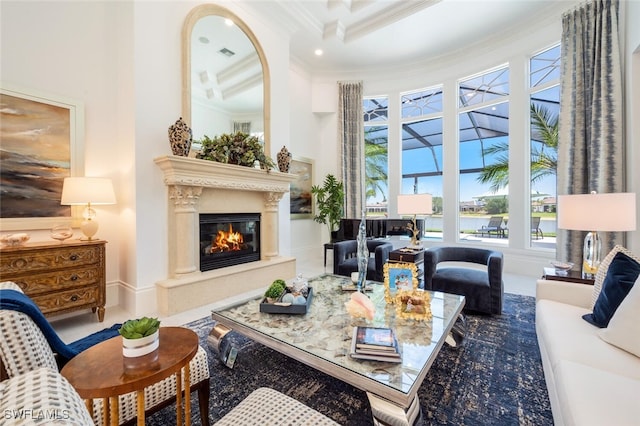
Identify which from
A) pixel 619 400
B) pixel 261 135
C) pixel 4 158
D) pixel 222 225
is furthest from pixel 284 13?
pixel 619 400

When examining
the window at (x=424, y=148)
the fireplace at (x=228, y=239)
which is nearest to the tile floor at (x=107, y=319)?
the fireplace at (x=228, y=239)

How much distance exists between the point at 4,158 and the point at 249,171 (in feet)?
7.87

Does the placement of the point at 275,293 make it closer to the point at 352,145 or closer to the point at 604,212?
the point at 604,212

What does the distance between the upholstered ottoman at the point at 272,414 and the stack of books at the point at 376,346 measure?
397mm

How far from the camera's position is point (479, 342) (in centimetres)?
231

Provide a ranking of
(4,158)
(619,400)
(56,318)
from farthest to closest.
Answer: (56,318), (4,158), (619,400)

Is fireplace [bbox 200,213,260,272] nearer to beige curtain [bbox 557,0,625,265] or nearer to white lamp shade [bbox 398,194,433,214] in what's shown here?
white lamp shade [bbox 398,194,433,214]

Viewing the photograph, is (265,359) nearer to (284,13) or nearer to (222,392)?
(222,392)

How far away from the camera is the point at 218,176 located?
3.54 meters

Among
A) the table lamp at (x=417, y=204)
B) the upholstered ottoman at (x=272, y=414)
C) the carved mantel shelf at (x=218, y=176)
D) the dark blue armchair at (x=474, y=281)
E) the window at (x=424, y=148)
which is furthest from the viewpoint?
the window at (x=424, y=148)

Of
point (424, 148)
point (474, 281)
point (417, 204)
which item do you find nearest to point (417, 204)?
point (417, 204)

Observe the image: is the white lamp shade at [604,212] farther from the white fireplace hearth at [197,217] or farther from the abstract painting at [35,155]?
the abstract painting at [35,155]

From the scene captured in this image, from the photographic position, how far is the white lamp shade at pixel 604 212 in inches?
82.4

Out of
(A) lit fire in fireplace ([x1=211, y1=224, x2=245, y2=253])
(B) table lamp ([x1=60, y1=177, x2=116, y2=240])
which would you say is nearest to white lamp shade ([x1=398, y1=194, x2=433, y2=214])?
(A) lit fire in fireplace ([x1=211, y1=224, x2=245, y2=253])
